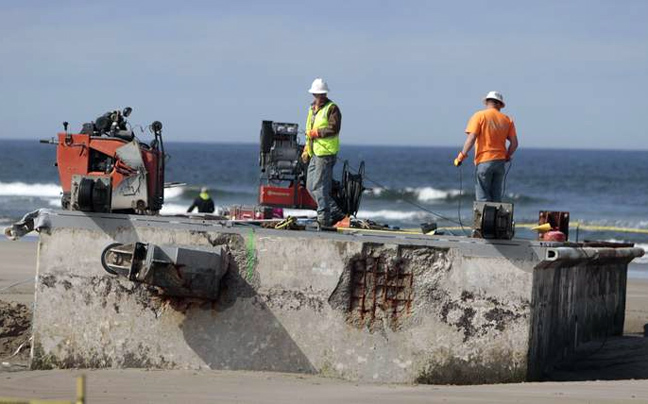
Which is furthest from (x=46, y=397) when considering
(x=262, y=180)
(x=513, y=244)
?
(x=262, y=180)

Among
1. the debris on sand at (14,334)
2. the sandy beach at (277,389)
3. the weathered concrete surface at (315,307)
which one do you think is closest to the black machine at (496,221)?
the weathered concrete surface at (315,307)

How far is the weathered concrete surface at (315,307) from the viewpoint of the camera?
10.1 meters

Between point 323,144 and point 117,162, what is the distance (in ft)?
6.44

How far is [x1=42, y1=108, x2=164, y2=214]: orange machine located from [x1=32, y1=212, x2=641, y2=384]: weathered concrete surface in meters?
0.72

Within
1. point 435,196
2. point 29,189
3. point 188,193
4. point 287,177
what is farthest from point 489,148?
point 29,189

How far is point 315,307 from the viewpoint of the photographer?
10.4 meters

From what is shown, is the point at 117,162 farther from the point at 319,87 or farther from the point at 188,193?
the point at 188,193

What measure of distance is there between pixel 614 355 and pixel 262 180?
4.15 meters

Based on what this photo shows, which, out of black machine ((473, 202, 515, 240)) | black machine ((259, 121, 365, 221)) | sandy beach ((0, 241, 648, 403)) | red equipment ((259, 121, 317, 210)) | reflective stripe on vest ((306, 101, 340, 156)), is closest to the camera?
sandy beach ((0, 241, 648, 403))

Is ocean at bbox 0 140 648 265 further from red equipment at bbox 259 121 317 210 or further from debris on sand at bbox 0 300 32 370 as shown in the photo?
debris on sand at bbox 0 300 32 370

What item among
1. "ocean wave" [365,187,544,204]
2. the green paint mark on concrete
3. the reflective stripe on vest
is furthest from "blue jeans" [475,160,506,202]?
"ocean wave" [365,187,544,204]

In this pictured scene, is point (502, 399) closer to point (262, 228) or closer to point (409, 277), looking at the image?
point (409, 277)

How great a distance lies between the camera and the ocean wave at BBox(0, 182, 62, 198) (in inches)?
2237

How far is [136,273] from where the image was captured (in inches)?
397
